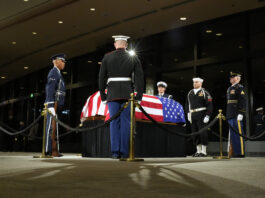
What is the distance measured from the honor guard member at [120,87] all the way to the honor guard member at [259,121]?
5.44 metres

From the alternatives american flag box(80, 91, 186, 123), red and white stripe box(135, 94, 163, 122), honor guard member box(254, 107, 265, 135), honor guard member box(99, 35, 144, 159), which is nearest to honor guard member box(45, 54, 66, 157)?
american flag box(80, 91, 186, 123)

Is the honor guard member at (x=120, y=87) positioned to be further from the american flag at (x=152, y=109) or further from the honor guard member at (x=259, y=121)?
the honor guard member at (x=259, y=121)

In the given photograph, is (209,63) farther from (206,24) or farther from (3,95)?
(3,95)

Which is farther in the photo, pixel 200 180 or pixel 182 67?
pixel 182 67

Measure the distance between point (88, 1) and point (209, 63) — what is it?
359 cm

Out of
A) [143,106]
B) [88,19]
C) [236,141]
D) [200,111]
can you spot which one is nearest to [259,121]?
[200,111]

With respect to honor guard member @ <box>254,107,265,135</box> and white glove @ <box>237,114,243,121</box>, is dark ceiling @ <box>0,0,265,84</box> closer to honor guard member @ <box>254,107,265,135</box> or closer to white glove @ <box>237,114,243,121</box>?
honor guard member @ <box>254,107,265,135</box>

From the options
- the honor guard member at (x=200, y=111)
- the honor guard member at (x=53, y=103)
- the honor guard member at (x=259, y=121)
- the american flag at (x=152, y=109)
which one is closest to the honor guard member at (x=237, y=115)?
the honor guard member at (x=200, y=111)

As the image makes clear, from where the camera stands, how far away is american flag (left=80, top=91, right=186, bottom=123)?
5695 mm

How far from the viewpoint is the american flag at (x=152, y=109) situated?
5695mm

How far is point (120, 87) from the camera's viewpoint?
14.6 feet

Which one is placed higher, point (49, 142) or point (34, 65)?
point (34, 65)

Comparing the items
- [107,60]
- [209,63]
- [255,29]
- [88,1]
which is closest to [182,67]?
[209,63]

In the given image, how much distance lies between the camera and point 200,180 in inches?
84.0
